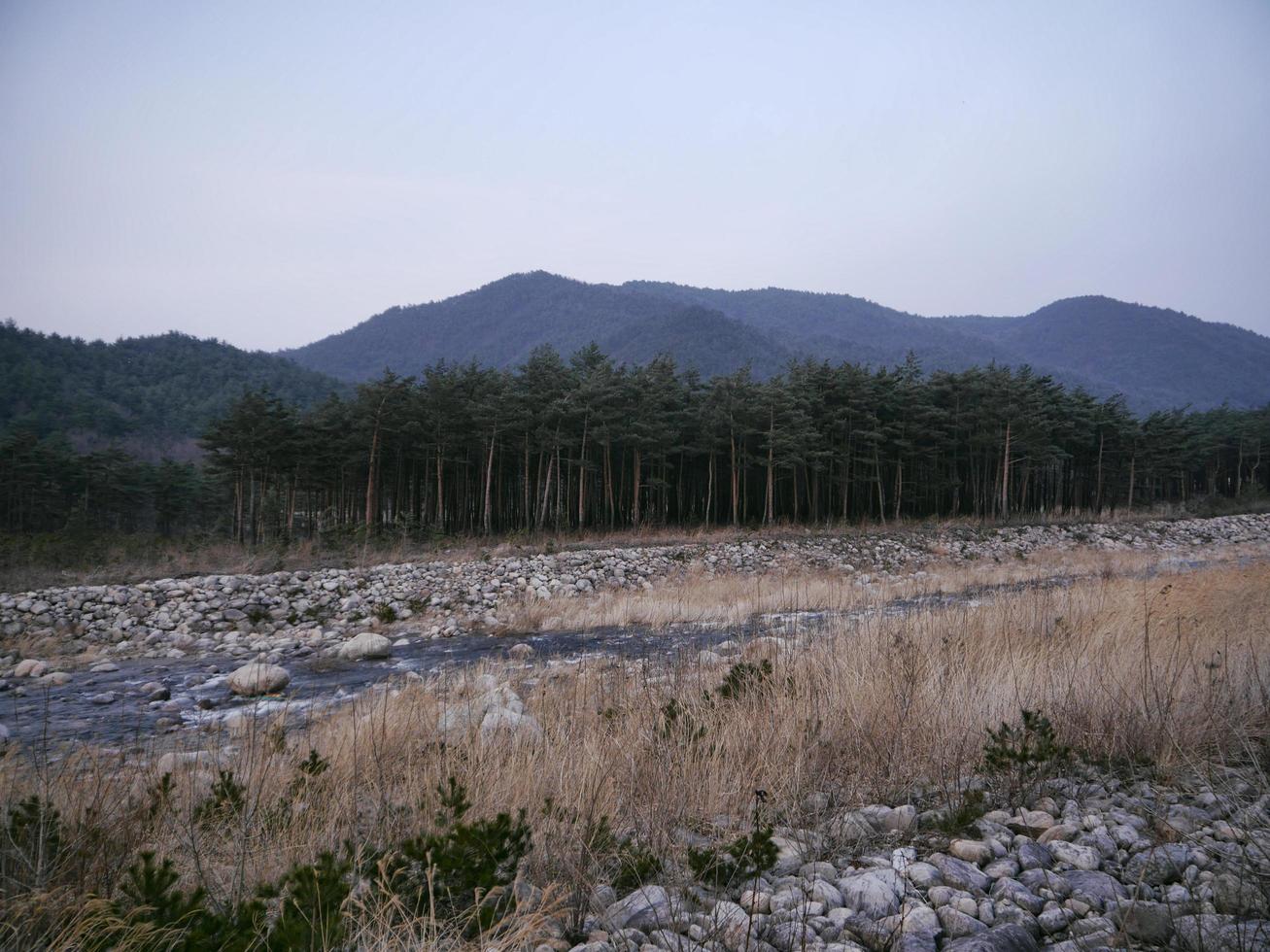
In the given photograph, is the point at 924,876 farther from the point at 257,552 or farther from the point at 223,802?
the point at 257,552

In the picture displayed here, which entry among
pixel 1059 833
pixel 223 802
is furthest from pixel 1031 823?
pixel 223 802

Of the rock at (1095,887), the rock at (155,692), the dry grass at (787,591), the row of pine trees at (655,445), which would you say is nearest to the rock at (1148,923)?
the rock at (1095,887)

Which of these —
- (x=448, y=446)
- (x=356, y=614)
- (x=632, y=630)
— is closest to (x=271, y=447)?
(x=448, y=446)

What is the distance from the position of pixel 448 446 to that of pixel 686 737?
32.1 metres

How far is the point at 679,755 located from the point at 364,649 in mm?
8825

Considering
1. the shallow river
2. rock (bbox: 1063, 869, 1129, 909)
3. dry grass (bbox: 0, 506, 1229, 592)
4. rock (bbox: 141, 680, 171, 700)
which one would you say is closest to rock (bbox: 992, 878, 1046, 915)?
rock (bbox: 1063, 869, 1129, 909)

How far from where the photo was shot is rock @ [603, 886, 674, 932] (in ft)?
6.65

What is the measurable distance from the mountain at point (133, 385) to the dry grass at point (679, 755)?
2859 inches

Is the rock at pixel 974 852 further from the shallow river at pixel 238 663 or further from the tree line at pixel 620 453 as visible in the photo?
the tree line at pixel 620 453

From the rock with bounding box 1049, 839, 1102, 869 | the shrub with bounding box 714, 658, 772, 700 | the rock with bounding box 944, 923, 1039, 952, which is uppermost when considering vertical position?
the rock with bounding box 944, 923, 1039, 952

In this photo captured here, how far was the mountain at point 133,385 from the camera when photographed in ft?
239

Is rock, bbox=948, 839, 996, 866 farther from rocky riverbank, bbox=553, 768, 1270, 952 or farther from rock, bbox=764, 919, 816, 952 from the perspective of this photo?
rock, bbox=764, 919, 816, 952

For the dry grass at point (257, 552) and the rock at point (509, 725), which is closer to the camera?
the rock at point (509, 725)

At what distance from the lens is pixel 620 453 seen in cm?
3906
